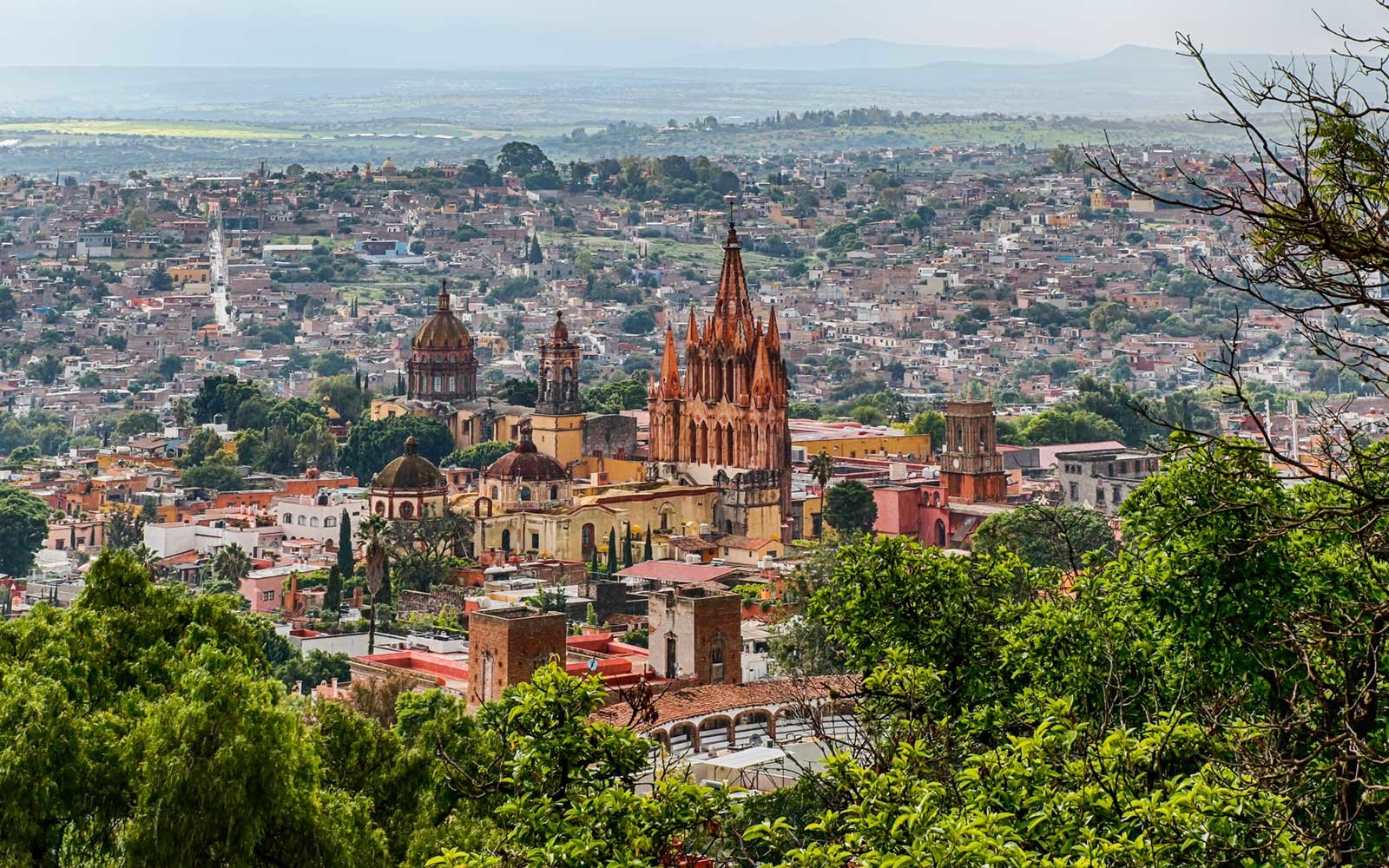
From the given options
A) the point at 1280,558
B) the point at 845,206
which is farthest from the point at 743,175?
the point at 1280,558

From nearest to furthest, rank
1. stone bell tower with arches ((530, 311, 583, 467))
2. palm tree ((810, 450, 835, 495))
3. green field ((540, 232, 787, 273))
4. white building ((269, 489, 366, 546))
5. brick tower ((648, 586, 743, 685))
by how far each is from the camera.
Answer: brick tower ((648, 586, 743, 685)) < white building ((269, 489, 366, 546)) < palm tree ((810, 450, 835, 495)) < stone bell tower with arches ((530, 311, 583, 467)) < green field ((540, 232, 787, 273))

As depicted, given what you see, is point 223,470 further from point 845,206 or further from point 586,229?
point 845,206

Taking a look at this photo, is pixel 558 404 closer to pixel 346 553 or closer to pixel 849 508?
pixel 849 508

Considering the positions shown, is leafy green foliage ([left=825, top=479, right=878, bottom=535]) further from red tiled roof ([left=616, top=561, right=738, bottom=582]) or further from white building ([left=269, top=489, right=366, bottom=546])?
white building ([left=269, top=489, right=366, bottom=546])

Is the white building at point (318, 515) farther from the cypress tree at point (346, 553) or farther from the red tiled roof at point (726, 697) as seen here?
the red tiled roof at point (726, 697)

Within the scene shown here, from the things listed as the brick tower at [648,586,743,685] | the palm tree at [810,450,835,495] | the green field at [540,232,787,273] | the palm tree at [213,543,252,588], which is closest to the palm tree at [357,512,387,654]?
the palm tree at [213,543,252,588]

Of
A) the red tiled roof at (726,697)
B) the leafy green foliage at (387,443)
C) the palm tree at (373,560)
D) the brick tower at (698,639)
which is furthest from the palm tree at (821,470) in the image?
the red tiled roof at (726,697)
